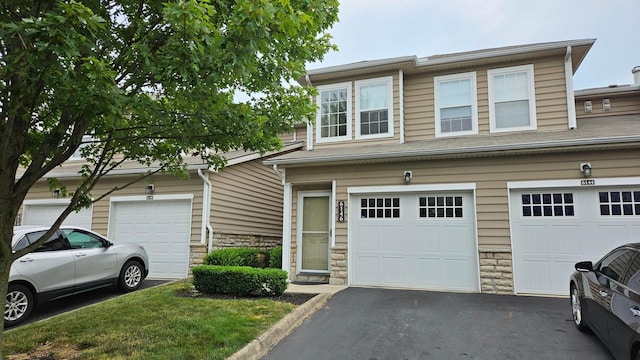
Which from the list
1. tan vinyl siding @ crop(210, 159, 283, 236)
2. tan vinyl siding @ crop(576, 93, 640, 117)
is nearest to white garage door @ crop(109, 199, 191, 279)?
tan vinyl siding @ crop(210, 159, 283, 236)

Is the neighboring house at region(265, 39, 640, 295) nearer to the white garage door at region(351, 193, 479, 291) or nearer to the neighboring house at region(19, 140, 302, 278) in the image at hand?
the white garage door at region(351, 193, 479, 291)

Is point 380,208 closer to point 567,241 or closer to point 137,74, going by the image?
point 567,241

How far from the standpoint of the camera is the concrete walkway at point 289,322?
Answer: 4721 mm

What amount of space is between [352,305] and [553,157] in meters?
5.01

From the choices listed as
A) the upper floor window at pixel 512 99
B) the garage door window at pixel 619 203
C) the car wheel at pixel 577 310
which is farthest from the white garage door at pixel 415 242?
the car wheel at pixel 577 310

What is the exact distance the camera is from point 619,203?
7453 millimetres

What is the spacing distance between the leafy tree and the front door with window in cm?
475

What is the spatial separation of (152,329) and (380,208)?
17.8 feet

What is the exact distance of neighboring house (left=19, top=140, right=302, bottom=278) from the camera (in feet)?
33.9

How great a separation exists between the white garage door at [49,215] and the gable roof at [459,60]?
7.65 meters

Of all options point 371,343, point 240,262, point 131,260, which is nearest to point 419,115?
point 240,262

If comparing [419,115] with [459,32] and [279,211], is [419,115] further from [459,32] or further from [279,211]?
[459,32]

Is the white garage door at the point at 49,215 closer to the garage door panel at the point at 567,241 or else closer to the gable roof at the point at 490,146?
the gable roof at the point at 490,146

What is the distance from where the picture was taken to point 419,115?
10.0 metres
